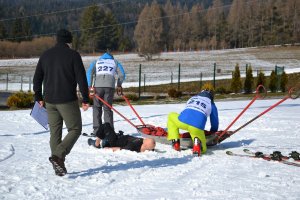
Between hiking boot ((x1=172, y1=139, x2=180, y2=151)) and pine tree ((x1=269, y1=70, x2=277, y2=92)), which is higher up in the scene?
hiking boot ((x1=172, y1=139, x2=180, y2=151))

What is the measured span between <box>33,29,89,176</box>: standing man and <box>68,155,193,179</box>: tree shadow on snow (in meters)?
0.33

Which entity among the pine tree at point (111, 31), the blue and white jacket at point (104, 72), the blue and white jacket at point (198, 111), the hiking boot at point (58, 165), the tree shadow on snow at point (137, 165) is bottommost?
the tree shadow on snow at point (137, 165)

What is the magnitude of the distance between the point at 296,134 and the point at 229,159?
10.9ft

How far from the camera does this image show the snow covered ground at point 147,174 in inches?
195

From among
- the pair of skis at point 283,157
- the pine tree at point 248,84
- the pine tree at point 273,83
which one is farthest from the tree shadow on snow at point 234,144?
the pine tree at point 273,83

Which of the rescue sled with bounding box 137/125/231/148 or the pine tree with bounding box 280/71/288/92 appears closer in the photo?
the rescue sled with bounding box 137/125/231/148

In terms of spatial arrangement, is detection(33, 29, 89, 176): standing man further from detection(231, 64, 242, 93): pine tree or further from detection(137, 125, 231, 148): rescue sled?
detection(231, 64, 242, 93): pine tree

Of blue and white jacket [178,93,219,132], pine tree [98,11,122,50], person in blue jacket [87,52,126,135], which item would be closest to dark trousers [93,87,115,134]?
person in blue jacket [87,52,126,135]

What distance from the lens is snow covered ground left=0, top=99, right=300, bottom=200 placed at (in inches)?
195

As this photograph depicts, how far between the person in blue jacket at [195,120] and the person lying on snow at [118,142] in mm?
470

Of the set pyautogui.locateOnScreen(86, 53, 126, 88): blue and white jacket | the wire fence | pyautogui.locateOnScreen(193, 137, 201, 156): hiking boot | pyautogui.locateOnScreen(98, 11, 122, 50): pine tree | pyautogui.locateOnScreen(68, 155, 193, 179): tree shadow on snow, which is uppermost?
pyautogui.locateOnScreen(98, 11, 122, 50): pine tree

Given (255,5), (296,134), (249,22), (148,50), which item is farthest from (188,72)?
(255,5)

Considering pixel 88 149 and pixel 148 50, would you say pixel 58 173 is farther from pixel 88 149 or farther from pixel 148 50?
pixel 148 50

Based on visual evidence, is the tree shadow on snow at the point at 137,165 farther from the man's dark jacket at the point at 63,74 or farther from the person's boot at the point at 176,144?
the man's dark jacket at the point at 63,74
